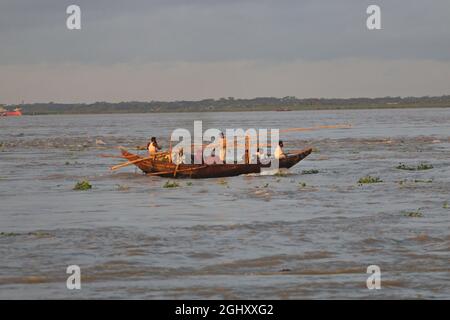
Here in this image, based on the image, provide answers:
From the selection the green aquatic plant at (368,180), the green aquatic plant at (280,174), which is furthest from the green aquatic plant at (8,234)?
the green aquatic plant at (280,174)

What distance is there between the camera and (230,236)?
19438 millimetres

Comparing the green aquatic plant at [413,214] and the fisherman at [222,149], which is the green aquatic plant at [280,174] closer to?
the fisherman at [222,149]

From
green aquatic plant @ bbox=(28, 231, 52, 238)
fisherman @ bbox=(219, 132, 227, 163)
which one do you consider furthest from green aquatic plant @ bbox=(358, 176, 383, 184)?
green aquatic plant @ bbox=(28, 231, 52, 238)

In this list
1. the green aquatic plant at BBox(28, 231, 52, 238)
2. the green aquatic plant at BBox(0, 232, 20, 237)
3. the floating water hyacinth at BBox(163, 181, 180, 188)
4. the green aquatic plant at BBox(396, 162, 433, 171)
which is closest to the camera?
the green aquatic plant at BBox(28, 231, 52, 238)

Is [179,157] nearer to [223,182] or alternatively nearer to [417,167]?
[223,182]

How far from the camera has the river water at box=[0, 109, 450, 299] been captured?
1467 cm

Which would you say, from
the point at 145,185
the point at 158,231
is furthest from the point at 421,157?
the point at 158,231

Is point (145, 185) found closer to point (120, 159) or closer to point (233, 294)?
point (120, 159)

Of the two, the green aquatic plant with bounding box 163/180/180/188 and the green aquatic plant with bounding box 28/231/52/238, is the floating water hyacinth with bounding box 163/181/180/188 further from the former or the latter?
the green aquatic plant with bounding box 28/231/52/238

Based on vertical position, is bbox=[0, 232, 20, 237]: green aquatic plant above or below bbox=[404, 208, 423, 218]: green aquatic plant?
above

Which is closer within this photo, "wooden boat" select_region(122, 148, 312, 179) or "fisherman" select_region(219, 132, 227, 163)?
"wooden boat" select_region(122, 148, 312, 179)

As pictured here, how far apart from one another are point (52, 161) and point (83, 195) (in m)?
17.8

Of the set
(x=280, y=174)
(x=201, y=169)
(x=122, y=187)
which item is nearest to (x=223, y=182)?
(x=201, y=169)

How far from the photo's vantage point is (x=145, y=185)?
103ft
